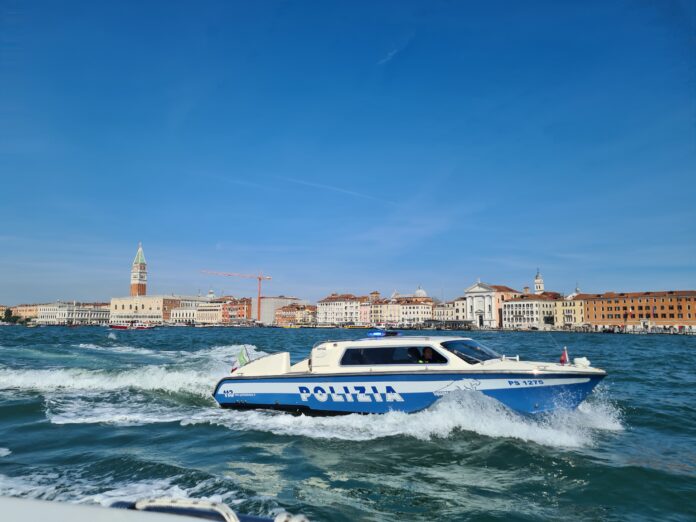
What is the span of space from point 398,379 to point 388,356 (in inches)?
26.7

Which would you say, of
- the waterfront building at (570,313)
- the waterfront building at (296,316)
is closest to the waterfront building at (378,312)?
the waterfront building at (296,316)

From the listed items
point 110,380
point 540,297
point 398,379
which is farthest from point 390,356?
point 540,297

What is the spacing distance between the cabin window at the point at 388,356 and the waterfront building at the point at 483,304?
512 ft

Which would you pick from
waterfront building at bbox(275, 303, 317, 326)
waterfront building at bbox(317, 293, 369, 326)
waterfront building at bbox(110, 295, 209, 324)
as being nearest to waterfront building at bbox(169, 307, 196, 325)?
waterfront building at bbox(110, 295, 209, 324)

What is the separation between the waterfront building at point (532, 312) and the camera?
148875 millimetres

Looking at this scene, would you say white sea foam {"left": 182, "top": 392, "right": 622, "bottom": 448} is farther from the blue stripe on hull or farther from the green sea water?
the blue stripe on hull

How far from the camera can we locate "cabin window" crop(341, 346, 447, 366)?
Answer: 11.2 metres

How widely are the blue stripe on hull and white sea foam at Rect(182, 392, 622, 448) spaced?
0.18 m

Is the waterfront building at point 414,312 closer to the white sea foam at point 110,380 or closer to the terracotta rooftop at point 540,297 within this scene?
the terracotta rooftop at point 540,297

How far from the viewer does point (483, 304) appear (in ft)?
540

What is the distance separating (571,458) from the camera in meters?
8.47

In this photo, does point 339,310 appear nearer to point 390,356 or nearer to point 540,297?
point 540,297

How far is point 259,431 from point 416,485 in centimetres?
436

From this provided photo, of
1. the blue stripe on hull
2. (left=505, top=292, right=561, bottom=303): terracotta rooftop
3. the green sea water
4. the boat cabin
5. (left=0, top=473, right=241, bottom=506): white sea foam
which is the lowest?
the green sea water
